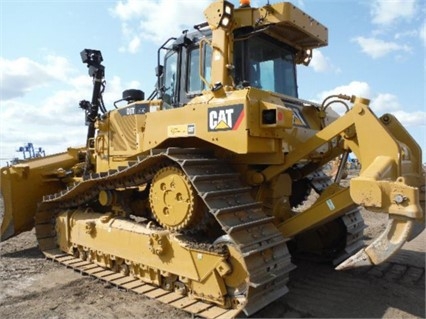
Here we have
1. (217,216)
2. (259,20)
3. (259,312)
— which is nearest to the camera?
(217,216)

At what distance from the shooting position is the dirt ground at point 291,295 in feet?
14.6

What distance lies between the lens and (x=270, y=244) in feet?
13.8

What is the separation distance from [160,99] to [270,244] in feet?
9.80

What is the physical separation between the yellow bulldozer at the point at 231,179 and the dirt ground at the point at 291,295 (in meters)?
0.25

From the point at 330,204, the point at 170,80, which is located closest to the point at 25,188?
the point at 170,80

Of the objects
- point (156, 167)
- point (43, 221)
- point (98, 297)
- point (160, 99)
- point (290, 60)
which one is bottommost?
point (98, 297)

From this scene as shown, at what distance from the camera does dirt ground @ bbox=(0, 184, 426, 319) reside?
14.6ft

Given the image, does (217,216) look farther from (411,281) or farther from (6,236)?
(6,236)

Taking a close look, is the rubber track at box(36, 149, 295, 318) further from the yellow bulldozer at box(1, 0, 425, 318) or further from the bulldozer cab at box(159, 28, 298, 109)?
the bulldozer cab at box(159, 28, 298, 109)

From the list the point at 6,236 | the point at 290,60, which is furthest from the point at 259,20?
the point at 6,236

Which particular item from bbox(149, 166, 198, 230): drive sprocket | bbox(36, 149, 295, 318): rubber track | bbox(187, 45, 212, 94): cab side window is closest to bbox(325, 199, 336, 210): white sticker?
bbox(36, 149, 295, 318): rubber track

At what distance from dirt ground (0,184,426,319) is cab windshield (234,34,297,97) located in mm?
2660

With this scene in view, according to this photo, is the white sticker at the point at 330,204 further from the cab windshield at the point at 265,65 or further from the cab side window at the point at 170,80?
the cab side window at the point at 170,80

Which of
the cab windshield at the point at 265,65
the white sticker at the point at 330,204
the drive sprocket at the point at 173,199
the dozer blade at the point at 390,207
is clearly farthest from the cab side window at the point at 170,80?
the dozer blade at the point at 390,207
